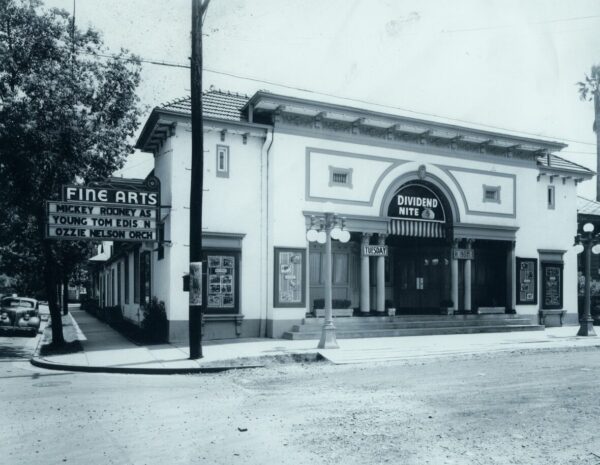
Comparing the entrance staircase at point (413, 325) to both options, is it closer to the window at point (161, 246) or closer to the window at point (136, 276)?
the window at point (161, 246)

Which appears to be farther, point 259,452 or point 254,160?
point 254,160

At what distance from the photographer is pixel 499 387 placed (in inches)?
403

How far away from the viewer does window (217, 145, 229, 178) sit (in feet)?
59.4

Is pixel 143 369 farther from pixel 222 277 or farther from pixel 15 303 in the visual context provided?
pixel 15 303

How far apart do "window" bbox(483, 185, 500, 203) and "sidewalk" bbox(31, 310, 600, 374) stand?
516 centimetres

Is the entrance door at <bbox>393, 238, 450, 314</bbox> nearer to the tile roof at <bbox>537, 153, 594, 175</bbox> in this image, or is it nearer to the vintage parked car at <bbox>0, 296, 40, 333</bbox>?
the tile roof at <bbox>537, 153, 594, 175</bbox>

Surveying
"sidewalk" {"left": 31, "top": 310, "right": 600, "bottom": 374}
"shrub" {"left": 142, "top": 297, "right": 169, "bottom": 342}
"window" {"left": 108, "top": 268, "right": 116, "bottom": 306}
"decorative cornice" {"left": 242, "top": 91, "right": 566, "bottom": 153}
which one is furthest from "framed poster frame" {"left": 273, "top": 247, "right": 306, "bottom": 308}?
"window" {"left": 108, "top": 268, "right": 116, "bottom": 306}

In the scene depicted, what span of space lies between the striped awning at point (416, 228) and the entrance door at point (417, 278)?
1792mm

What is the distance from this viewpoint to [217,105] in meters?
18.9

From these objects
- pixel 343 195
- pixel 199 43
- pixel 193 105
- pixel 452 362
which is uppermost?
pixel 199 43

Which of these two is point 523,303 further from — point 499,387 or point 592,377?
point 499,387

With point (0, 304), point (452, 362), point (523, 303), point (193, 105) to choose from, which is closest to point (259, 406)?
point (452, 362)

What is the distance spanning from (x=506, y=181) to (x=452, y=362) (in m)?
11.2

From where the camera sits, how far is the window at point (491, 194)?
887 inches
